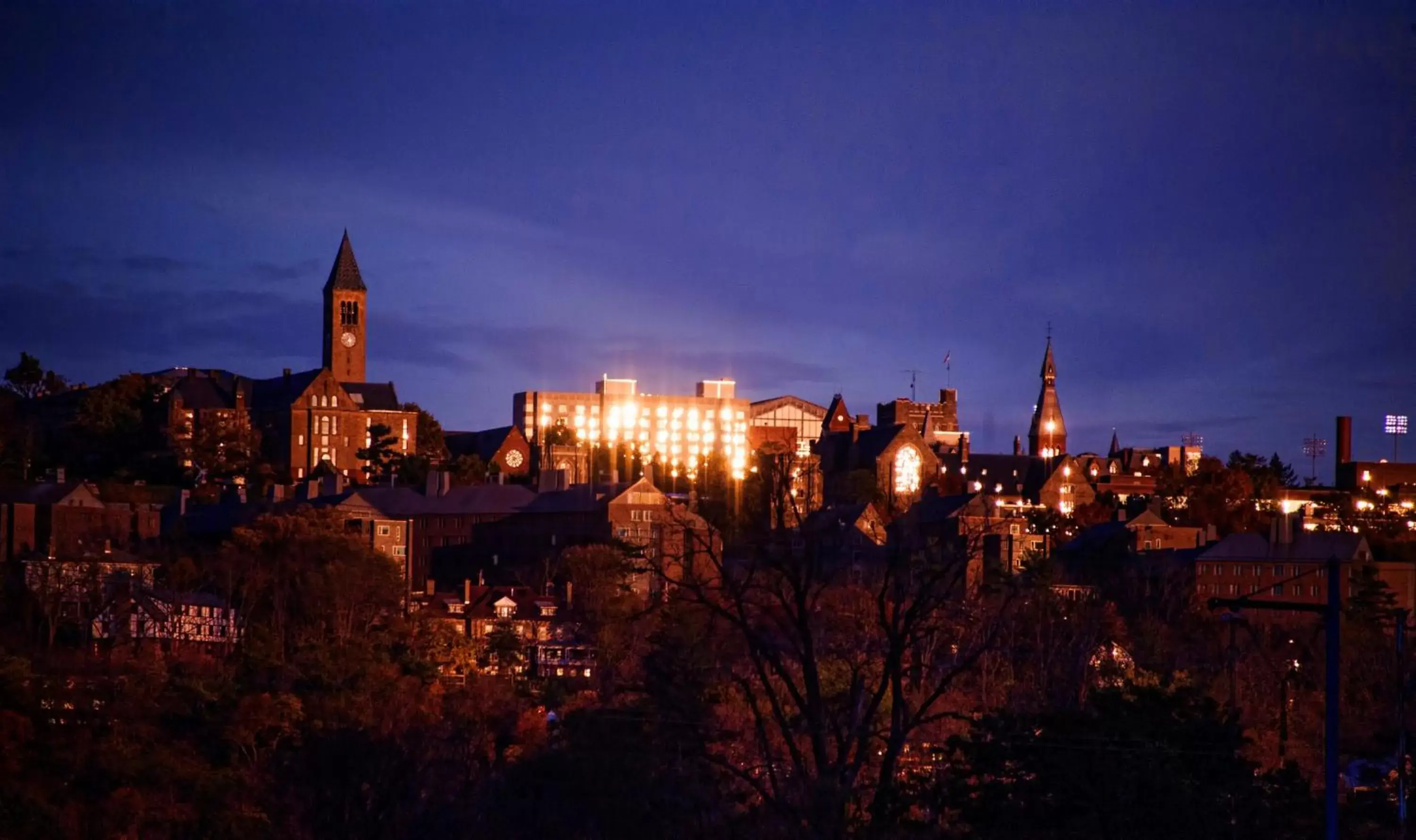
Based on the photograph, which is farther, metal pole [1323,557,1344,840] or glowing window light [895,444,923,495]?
glowing window light [895,444,923,495]

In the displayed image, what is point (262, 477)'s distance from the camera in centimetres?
8325

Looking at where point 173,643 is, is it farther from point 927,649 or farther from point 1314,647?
point 1314,647

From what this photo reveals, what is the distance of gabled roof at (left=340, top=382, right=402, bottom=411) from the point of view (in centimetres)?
9144

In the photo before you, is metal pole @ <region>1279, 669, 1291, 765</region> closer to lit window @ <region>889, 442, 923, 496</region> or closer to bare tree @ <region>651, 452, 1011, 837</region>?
bare tree @ <region>651, 452, 1011, 837</region>

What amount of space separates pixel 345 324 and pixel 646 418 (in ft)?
114

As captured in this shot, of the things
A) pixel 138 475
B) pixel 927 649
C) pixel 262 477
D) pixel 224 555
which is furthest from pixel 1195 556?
pixel 138 475

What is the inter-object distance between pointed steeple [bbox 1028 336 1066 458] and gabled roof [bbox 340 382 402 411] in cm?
5593

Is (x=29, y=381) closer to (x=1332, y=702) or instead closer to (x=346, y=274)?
(x=346, y=274)

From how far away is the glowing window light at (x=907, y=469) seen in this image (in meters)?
96.0

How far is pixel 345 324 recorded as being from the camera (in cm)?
10400

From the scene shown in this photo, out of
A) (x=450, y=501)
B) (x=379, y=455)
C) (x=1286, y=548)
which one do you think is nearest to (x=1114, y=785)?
(x=1286, y=548)

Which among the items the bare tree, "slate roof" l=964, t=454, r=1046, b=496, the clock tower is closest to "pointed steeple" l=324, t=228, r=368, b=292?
the clock tower

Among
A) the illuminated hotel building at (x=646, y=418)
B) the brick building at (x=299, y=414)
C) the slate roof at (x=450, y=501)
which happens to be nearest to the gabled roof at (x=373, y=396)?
the brick building at (x=299, y=414)

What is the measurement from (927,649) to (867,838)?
21814 millimetres
